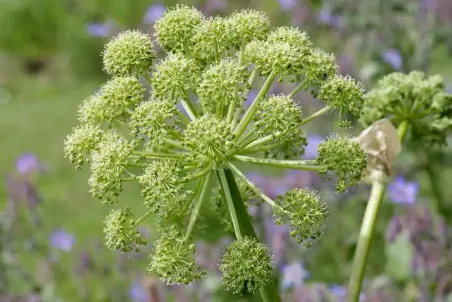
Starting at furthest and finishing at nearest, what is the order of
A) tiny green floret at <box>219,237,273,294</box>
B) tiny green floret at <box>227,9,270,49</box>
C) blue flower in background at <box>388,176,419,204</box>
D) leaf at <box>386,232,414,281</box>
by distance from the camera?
blue flower in background at <box>388,176,419,204</box>
leaf at <box>386,232,414,281</box>
tiny green floret at <box>227,9,270,49</box>
tiny green floret at <box>219,237,273,294</box>

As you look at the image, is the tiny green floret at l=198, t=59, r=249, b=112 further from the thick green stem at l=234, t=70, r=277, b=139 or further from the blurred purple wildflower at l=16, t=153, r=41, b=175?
the blurred purple wildflower at l=16, t=153, r=41, b=175

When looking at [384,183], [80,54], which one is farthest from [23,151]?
[384,183]

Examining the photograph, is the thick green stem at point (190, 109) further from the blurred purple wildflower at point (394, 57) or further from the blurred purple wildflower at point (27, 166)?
the blurred purple wildflower at point (27, 166)

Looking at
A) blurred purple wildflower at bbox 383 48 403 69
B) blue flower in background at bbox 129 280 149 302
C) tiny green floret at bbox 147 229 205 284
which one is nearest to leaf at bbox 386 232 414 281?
blurred purple wildflower at bbox 383 48 403 69

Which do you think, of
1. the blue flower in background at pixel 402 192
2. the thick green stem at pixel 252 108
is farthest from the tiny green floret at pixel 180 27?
the blue flower in background at pixel 402 192

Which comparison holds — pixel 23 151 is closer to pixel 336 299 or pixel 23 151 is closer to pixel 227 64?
pixel 336 299

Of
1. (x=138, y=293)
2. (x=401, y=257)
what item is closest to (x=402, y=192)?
(x=401, y=257)

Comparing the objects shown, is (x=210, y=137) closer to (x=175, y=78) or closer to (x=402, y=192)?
(x=175, y=78)
